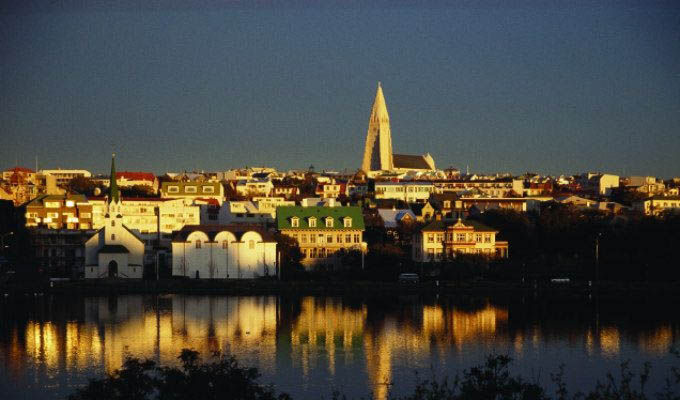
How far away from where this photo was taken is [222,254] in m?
41.4

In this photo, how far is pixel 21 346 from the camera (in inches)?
1024

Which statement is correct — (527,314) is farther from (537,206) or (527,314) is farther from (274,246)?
(537,206)

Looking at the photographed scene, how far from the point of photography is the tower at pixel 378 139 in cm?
12630

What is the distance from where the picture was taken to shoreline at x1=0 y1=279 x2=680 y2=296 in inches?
1489

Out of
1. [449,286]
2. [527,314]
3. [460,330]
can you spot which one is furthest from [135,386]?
[449,286]

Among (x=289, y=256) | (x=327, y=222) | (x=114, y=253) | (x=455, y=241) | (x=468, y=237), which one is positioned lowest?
(x=289, y=256)

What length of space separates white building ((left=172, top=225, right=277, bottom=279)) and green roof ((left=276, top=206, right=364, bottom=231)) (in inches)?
157

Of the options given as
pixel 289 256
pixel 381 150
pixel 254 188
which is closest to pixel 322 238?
pixel 289 256

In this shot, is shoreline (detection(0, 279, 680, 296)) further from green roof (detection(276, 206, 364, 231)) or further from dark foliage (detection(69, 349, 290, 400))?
dark foliage (detection(69, 349, 290, 400))

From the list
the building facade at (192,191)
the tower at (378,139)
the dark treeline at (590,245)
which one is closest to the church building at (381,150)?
the tower at (378,139)

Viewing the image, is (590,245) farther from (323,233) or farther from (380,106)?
(380,106)

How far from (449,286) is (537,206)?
24.6 m

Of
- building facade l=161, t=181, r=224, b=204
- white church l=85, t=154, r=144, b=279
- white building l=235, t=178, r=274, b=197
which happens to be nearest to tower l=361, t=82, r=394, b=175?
white building l=235, t=178, r=274, b=197

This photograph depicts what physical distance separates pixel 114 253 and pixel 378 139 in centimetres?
8752
